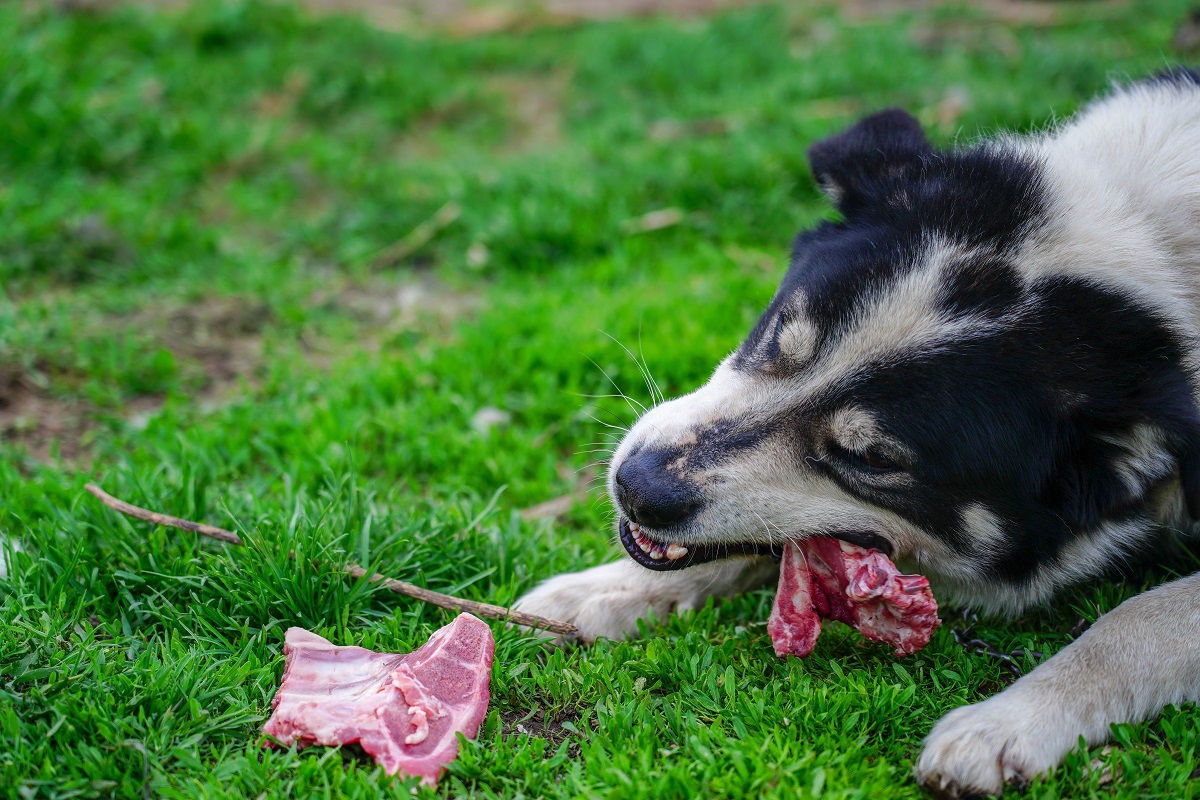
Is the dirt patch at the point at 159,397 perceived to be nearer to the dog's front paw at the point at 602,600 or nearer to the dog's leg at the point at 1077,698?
the dog's front paw at the point at 602,600

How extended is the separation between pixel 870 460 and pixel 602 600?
3.00 feet

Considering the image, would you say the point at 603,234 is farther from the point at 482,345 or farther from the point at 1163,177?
the point at 1163,177

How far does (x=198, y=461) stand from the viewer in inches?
150

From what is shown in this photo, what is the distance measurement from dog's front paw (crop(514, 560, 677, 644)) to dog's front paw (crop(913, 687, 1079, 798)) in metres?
0.95

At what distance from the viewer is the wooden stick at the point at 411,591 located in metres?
3.01

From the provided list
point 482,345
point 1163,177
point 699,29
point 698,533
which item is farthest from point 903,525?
point 699,29

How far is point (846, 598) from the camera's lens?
290 centimetres

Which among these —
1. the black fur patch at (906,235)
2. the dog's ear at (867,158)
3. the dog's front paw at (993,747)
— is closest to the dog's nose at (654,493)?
the black fur patch at (906,235)

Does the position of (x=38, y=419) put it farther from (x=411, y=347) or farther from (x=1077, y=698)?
(x=1077, y=698)

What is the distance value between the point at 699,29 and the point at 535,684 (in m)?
7.30

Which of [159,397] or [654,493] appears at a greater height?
[654,493]

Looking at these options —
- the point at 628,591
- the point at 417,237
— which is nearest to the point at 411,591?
→ the point at 628,591

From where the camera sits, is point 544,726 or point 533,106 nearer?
point 544,726

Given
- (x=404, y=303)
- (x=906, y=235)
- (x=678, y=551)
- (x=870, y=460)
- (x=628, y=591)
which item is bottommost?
(x=404, y=303)
